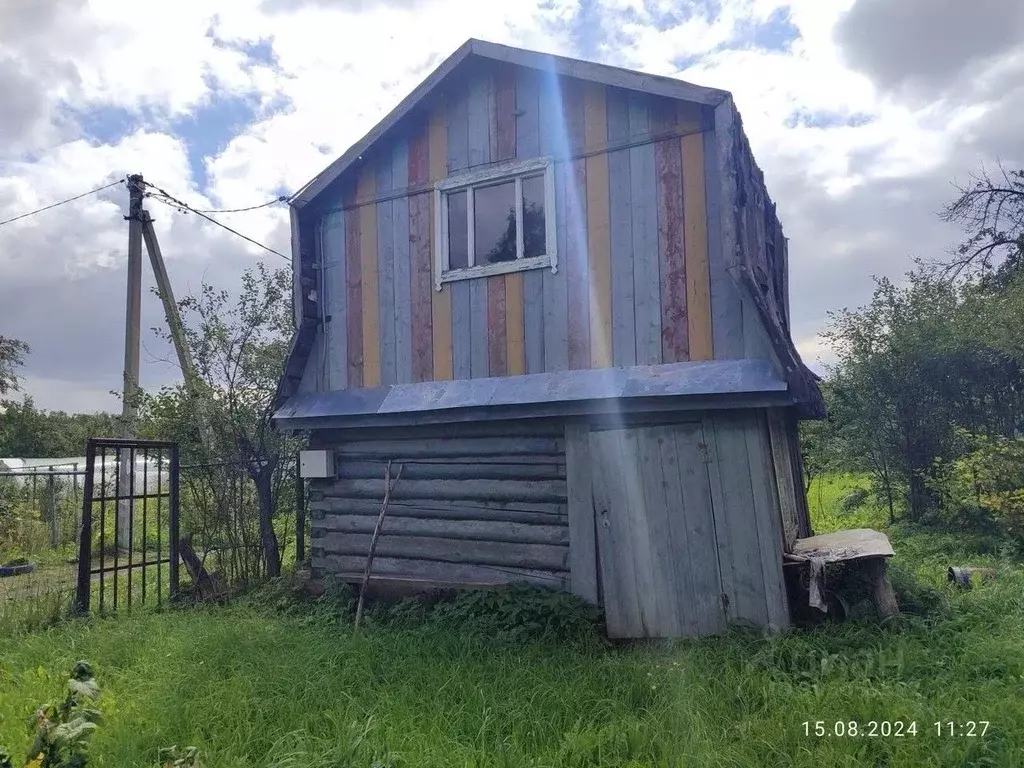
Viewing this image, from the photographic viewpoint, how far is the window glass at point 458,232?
24.7 ft

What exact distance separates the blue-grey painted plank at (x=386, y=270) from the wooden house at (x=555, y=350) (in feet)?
0.08

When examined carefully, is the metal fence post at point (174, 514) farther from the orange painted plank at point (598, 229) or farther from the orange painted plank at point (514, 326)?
the orange painted plank at point (598, 229)

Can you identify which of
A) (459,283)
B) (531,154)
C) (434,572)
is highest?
(531,154)

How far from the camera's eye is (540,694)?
475 centimetres

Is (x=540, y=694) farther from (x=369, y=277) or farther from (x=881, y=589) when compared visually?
(x=369, y=277)

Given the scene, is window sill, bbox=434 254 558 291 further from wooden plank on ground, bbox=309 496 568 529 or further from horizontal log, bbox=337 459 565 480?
wooden plank on ground, bbox=309 496 568 529

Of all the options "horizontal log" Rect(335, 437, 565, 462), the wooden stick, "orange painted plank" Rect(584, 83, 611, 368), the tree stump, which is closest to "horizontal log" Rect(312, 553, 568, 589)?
the wooden stick

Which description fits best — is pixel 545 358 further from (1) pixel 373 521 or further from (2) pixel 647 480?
(1) pixel 373 521

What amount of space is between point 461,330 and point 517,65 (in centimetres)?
282

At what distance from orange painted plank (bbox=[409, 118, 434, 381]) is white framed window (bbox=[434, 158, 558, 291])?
0.16 m

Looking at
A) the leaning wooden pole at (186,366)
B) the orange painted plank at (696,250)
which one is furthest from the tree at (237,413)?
the orange painted plank at (696,250)

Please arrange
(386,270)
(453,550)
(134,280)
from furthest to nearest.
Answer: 1. (134,280)
2. (386,270)
3. (453,550)

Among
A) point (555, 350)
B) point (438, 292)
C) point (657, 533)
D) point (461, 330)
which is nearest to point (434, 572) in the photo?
point (657, 533)

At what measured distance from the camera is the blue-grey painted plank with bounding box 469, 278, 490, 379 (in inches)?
285
